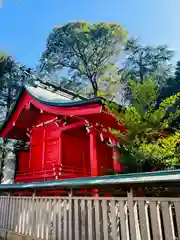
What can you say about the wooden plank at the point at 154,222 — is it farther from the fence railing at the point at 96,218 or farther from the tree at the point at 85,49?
the tree at the point at 85,49

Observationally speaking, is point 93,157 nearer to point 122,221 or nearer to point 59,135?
point 59,135

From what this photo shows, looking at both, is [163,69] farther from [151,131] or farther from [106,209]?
[106,209]

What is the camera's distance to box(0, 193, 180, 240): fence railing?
2.54m

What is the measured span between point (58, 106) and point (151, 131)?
3178 millimetres

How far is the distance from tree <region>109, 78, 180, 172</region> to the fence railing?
1825 mm

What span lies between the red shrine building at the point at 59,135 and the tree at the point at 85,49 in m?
14.4

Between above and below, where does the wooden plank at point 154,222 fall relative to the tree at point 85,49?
below

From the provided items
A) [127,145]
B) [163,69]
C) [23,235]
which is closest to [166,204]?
[127,145]

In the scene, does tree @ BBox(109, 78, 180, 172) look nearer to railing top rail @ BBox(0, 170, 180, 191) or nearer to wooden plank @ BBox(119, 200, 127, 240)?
railing top rail @ BBox(0, 170, 180, 191)

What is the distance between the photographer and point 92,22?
2386 centimetres

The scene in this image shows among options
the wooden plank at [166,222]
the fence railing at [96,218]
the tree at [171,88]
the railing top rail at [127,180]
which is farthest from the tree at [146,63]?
the wooden plank at [166,222]

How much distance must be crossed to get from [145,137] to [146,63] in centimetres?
1588

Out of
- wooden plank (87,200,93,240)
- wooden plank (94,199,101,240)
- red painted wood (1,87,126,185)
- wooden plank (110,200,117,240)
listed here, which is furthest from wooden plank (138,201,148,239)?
red painted wood (1,87,126,185)

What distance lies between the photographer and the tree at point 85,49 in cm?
2292
